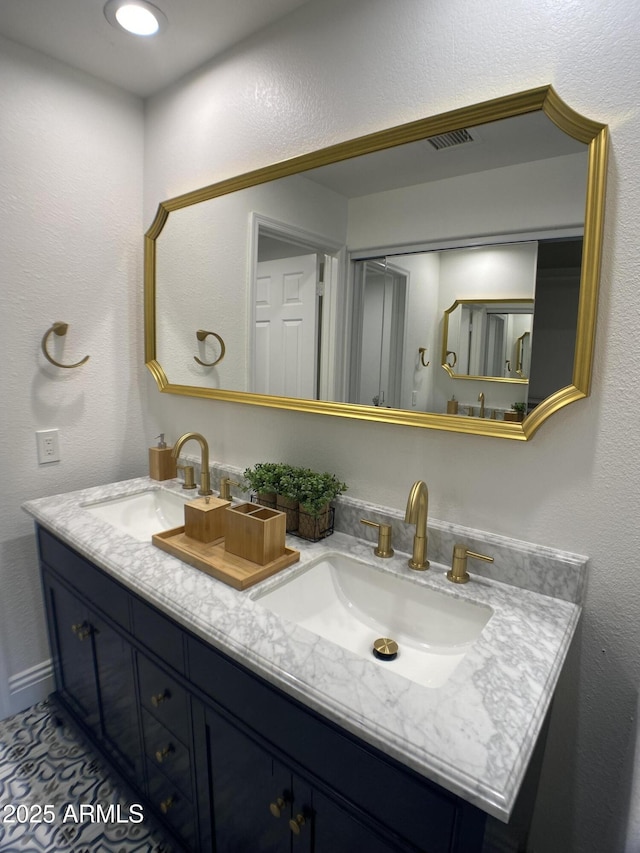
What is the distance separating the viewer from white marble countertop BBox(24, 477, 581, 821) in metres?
0.64

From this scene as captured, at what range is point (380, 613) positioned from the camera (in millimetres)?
1179

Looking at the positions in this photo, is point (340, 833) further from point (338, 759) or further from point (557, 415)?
point (557, 415)

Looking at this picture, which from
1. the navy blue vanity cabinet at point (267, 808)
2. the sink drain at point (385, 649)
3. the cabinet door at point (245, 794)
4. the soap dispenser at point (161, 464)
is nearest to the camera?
the navy blue vanity cabinet at point (267, 808)

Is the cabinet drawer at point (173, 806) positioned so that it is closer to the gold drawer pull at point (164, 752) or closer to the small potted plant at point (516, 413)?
the gold drawer pull at point (164, 752)

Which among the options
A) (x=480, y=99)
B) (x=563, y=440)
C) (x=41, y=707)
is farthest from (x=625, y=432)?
(x=41, y=707)

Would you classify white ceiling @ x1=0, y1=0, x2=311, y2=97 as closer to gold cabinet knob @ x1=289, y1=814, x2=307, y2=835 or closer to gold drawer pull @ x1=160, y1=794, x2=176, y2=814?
gold cabinet knob @ x1=289, y1=814, x2=307, y2=835

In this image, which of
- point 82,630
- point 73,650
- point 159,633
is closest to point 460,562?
point 159,633

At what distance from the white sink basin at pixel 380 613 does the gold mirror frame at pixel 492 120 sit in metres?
0.41

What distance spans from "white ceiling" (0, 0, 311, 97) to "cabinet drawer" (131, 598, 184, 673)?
175 centimetres

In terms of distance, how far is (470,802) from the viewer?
61 centimetres

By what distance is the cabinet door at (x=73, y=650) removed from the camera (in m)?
1.50

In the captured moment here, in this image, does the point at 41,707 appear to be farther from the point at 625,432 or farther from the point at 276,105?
the point at 276,105

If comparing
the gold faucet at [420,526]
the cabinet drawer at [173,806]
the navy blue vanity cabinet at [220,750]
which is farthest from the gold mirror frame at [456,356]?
the cabinet drawer at [173,806]

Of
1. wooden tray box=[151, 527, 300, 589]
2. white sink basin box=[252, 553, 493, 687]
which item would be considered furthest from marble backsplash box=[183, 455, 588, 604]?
wooden tray box=[151, 527, 300, 589]
